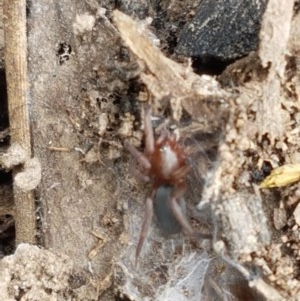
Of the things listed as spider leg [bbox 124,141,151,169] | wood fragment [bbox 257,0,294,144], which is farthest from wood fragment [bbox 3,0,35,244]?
wood fragment [bbox 257,0,294,144]

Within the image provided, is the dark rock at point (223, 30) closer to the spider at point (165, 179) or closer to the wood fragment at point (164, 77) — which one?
the wood fragment at point (164, 77)

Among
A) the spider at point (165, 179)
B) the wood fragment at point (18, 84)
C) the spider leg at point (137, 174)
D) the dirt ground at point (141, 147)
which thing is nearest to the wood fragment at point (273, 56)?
the dirt ground at point (141, 147)

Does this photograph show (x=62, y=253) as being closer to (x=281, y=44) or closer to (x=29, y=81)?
(x=29, y=81)

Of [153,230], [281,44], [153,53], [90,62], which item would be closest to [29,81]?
[90,62]

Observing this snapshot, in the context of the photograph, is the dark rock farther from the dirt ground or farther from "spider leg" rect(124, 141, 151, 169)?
"spider leg" rect(124, 141, 151, 169)

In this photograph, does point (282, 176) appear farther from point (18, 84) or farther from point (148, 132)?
point (18, 84)

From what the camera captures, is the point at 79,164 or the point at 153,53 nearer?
the point at 153,53

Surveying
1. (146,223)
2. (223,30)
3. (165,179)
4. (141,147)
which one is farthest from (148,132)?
(223,30)
